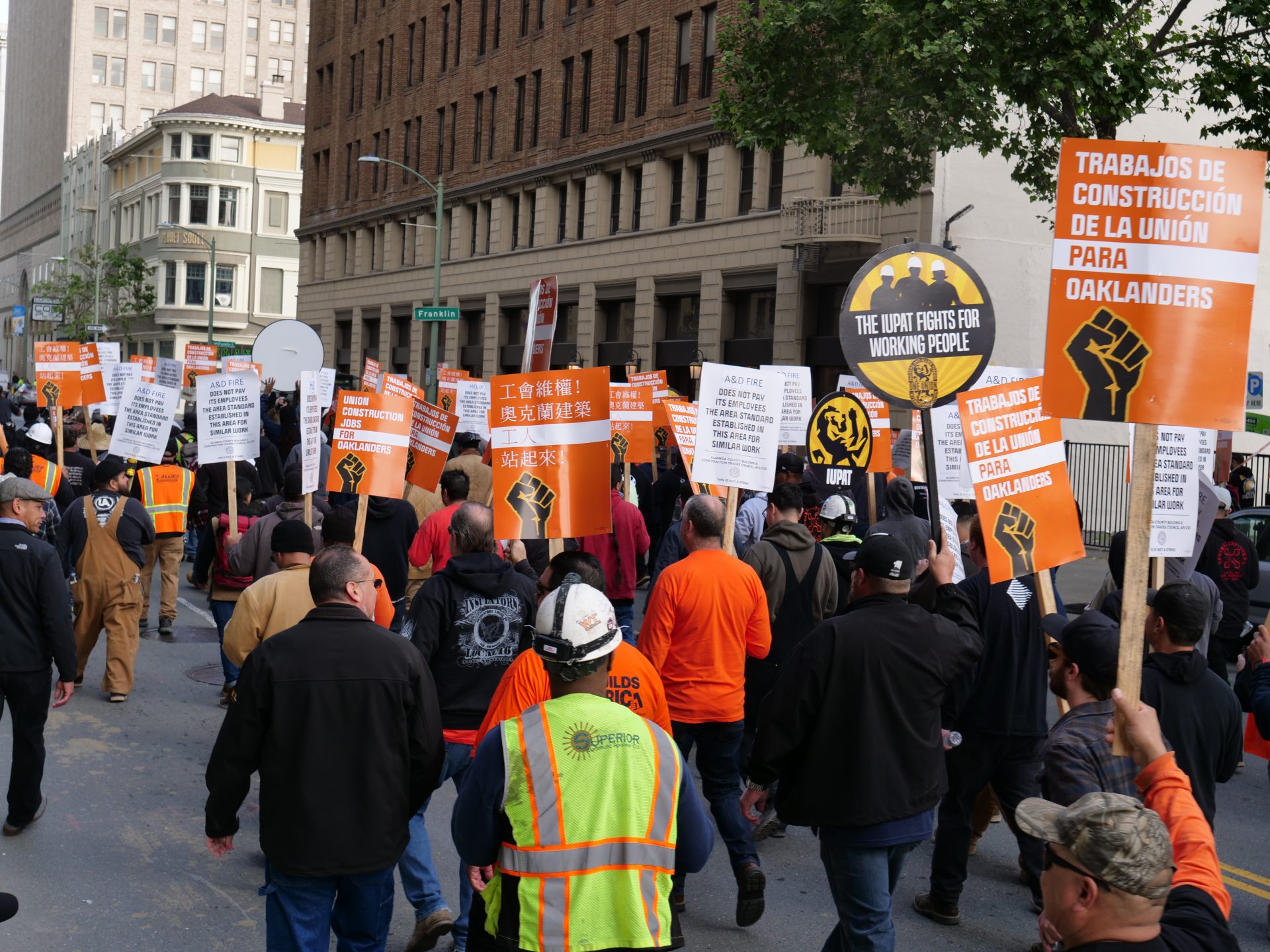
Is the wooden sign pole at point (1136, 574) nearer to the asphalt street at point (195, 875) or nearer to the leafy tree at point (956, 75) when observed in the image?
the asphalt street at point (195, 875)

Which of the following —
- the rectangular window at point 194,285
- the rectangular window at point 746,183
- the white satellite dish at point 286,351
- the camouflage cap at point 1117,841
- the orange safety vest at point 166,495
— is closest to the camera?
the camouflage cap at point 1117,841

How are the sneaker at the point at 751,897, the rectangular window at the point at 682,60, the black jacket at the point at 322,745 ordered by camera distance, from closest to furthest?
the black jacket at the point at 322,745 → the sneaker at the point at 751,897 → the rectangular window at the point at 682,60

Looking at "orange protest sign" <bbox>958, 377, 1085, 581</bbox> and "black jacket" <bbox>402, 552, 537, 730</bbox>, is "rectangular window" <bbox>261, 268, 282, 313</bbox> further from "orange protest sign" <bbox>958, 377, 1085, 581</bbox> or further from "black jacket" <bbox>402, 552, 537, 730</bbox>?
"orange protest sign" <bbox>958, 377, 1085, 581</bbox>

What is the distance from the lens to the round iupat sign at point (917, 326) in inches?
241

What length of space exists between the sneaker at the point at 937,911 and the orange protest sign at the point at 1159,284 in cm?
326

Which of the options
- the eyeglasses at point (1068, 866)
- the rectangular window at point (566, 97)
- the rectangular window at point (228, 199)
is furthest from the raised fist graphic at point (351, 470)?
the rectangular window at point (228, 199)

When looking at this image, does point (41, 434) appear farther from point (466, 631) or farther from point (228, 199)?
point (228, 199)

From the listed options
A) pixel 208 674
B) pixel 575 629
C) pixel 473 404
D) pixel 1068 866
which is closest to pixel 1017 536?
pixel 575 629

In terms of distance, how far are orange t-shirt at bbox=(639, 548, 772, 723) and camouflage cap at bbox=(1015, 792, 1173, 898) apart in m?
4.06

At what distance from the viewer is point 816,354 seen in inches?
1236

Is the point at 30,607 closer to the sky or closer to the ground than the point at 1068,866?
closer to the ground

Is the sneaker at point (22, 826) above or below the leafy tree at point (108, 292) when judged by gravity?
below

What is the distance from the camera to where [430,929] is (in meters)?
5.88

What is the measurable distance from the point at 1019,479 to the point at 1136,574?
94.3 inches
